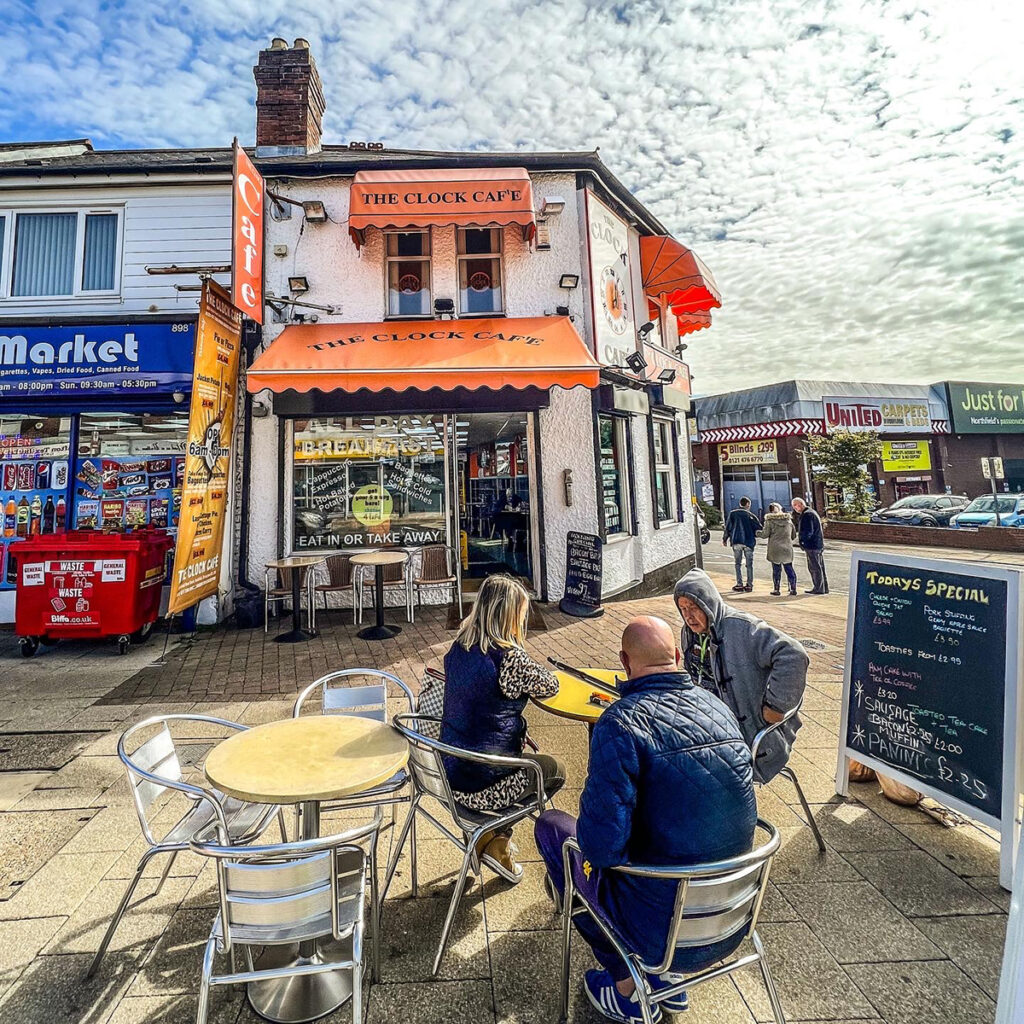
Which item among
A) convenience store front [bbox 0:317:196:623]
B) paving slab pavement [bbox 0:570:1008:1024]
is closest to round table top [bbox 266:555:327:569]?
convenience store front [bbox 0:317:196:623]

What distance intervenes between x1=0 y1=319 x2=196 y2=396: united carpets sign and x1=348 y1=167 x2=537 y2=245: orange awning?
3448 mm

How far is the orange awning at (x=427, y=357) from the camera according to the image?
6.89m

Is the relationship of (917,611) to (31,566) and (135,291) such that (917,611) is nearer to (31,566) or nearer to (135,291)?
(31,566)

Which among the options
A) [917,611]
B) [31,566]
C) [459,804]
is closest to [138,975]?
[459,804]

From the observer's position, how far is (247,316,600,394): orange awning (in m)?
6.89

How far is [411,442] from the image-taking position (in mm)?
8984

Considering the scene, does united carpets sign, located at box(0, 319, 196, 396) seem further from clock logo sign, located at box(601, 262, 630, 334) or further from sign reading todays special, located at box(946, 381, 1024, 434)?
sign reading todays special, located at box(946, 381, 1024, 434)

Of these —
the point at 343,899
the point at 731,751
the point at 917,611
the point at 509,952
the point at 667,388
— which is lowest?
the point at 509,952

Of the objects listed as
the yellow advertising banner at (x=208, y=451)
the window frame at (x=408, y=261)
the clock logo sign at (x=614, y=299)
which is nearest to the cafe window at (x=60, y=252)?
the yellow advertising banner at (x=208, y=451)

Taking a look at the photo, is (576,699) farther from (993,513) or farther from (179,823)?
(993,513)

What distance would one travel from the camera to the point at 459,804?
2672mm

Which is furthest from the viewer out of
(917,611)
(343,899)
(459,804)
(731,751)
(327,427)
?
(327,427)

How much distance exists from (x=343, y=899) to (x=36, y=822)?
2628 millimetres

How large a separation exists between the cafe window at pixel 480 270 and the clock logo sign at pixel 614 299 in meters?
1.83
